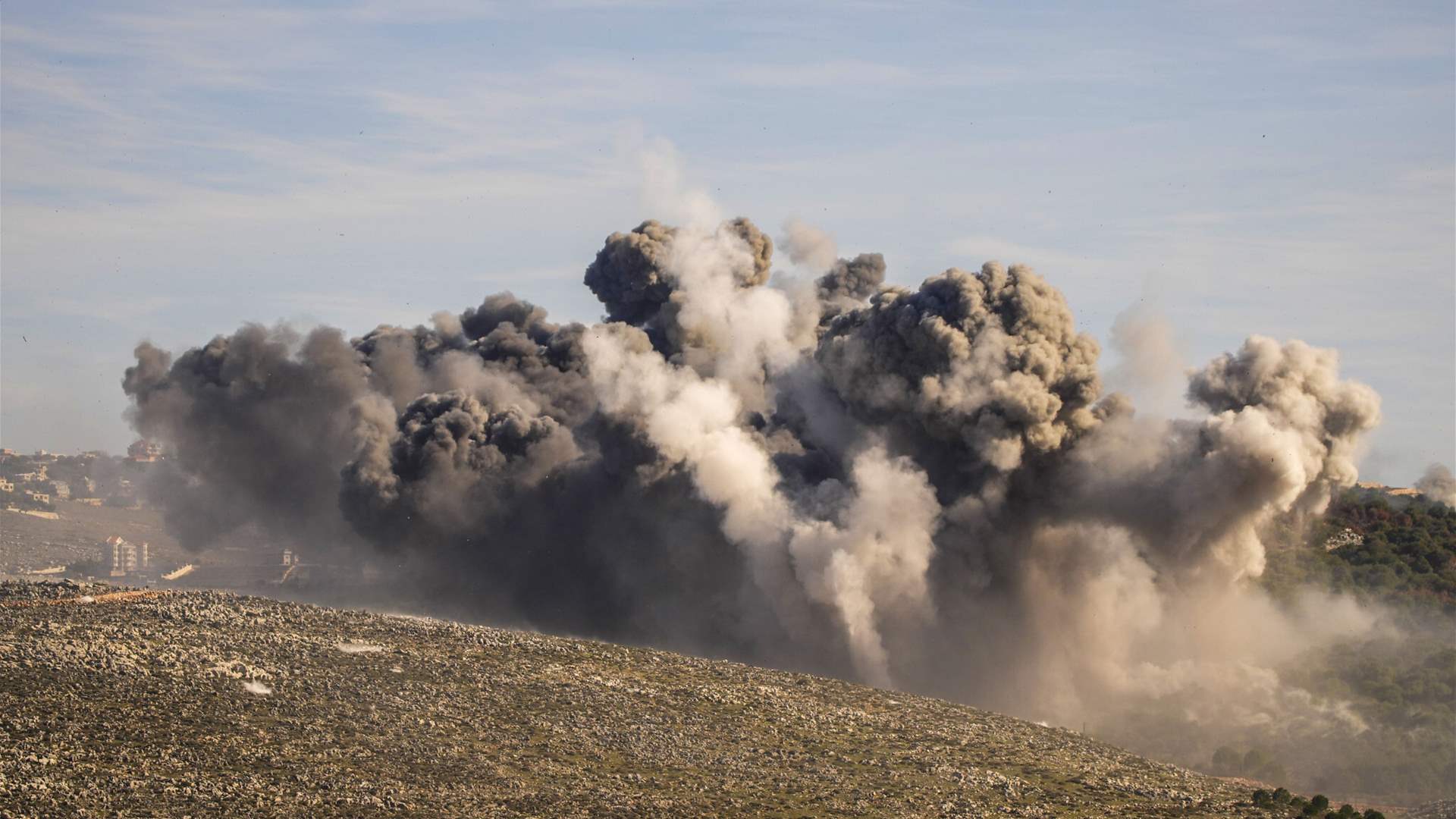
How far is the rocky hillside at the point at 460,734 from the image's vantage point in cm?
7206

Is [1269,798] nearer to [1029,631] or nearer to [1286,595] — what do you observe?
[1029,631]

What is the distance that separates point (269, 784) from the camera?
235 feet

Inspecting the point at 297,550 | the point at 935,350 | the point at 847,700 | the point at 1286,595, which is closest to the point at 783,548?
the point at 935,350

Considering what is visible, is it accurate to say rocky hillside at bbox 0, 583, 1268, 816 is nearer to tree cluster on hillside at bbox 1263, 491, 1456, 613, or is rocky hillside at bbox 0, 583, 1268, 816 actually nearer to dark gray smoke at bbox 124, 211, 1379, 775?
dark gray smoke at bbox 124, 211, 1379, 775

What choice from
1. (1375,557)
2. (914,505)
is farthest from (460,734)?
(1375,557)

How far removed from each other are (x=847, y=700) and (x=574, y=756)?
2216 cm

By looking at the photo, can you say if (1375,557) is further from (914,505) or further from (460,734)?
(460,734)

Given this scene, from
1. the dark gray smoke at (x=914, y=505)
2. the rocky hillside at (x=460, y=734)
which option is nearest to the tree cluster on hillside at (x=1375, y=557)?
the dark gray smoke at (x=914, y=505)

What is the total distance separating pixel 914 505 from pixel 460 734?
4619 centimetres

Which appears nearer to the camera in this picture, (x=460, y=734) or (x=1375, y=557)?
(x=460, y=734)

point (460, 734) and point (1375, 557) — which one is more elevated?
point (1375, 557)

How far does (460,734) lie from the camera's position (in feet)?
271

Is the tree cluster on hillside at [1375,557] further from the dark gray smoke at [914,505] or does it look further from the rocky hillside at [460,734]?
the rocky hillside at [460,734]

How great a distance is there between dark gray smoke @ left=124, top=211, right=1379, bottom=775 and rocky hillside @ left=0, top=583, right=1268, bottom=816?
1732 cm
